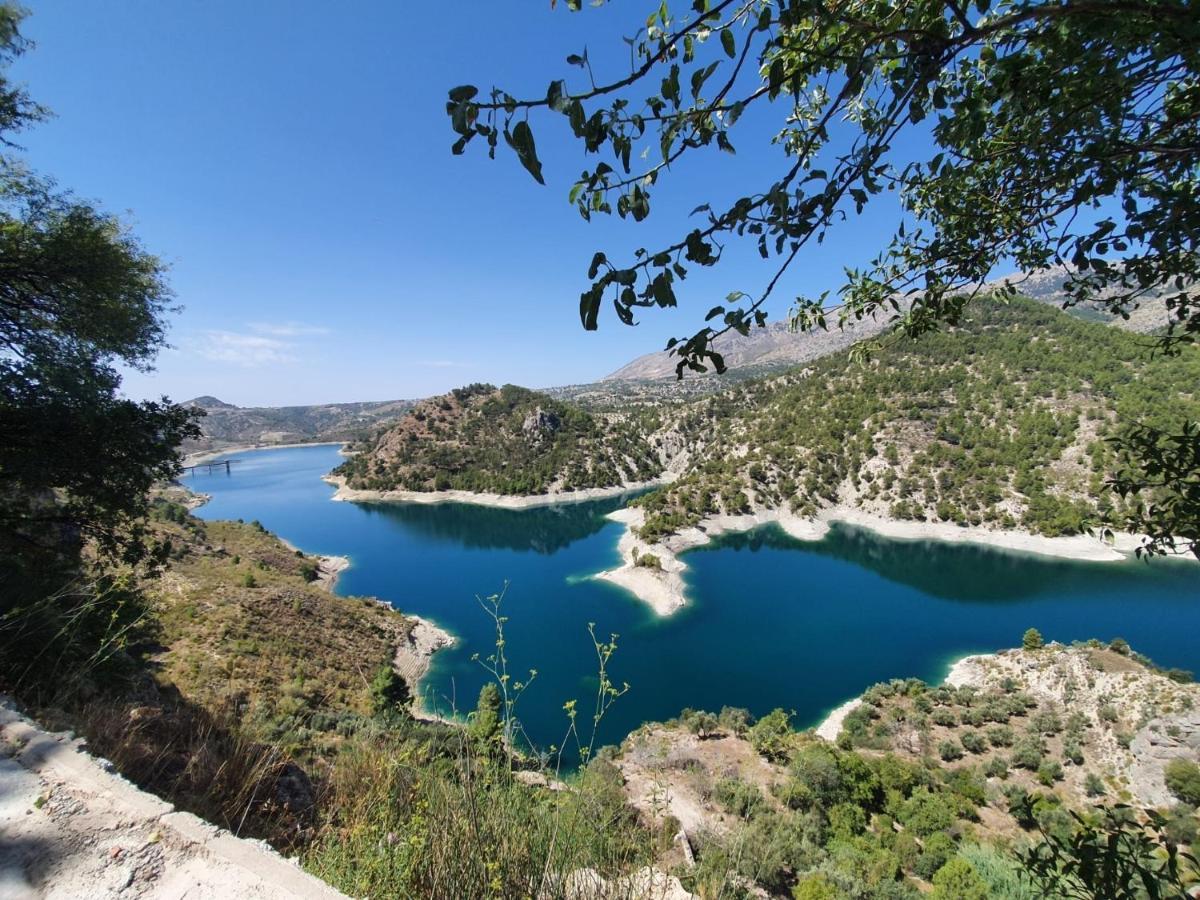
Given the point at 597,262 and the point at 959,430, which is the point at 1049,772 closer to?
the point at 597,262

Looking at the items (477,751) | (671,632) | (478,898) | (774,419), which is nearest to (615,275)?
(478,898)

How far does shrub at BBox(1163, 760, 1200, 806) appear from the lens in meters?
11.8

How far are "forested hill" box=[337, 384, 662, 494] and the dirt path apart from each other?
6349 cm

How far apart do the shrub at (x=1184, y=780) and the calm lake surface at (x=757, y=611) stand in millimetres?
9889

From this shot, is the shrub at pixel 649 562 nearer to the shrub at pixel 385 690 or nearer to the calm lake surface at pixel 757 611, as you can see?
the calm lake surface at pixel 757 611

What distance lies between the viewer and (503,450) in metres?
A: 76.6

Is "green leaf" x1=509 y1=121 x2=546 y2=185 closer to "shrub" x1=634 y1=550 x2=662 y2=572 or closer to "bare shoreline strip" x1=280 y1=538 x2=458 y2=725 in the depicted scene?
"bare shoreline strip" x1=280 y1=538 x2=458 y2=725

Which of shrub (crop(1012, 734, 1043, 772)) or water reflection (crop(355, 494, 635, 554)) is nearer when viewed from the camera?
shrub (crop(1012, 734, 1043, 772))

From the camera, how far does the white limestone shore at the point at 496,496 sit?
212 ft

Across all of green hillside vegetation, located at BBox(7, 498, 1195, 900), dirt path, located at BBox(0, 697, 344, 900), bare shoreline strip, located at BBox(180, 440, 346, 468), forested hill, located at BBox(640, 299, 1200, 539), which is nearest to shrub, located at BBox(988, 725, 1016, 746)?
green hillside vegetation, located at BBox(7, 498, 1195, 900)

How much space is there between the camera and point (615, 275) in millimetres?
1293

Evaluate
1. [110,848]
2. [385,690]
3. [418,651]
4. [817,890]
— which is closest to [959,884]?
[817,890]

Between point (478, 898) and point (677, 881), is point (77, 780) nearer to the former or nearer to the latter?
point (478, 898)

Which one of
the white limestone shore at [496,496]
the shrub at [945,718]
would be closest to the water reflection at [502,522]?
the white limestone shore at [496,496]
